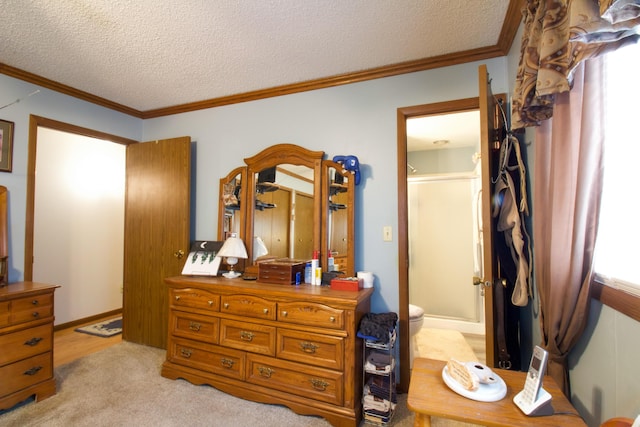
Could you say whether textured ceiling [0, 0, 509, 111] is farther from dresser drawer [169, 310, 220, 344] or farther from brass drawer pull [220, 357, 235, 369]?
brass drawer pull [220, 357, 235, 369]

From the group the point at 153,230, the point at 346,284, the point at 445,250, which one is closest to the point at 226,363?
the point at 346,284

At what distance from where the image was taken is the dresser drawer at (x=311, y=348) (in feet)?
6.15

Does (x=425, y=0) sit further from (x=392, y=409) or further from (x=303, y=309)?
(x=392, y=409)

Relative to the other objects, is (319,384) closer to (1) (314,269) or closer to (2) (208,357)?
(1) (314,269)

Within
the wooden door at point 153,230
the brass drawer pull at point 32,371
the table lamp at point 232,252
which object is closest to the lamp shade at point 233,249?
the table lamp at point 232,252

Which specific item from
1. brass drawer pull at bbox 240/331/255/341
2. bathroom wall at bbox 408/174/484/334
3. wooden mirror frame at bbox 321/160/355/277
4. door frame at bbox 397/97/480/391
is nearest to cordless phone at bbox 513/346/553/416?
door frame at bbox 397/97/480/391

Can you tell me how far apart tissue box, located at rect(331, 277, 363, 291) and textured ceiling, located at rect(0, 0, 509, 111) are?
1.66 metres

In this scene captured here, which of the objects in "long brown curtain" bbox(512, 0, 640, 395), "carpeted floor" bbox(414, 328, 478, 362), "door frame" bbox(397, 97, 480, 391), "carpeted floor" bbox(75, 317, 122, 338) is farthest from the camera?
"carpeted floor" bbox(75, 317, 122, 338)

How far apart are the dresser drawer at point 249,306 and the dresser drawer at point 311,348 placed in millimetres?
148

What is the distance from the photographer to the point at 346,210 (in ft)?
7.89

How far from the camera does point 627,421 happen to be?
739 mm

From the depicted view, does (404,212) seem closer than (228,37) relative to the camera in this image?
No

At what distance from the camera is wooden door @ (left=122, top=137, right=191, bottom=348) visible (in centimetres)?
296

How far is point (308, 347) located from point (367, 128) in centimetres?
170
